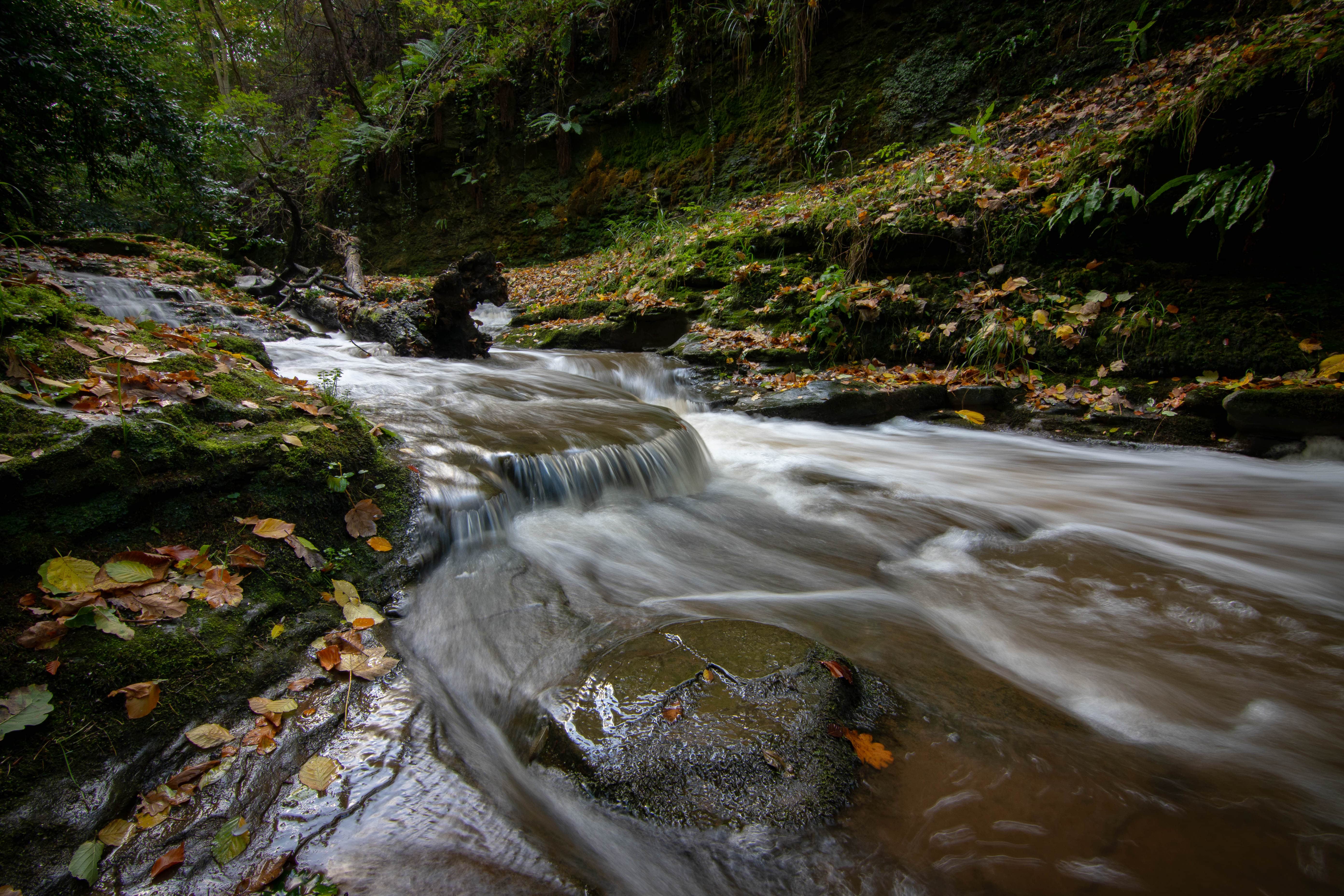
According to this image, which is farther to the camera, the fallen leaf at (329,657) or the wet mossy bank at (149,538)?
the fallen leaf at (329,657)

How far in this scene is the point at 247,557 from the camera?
83.1 inches

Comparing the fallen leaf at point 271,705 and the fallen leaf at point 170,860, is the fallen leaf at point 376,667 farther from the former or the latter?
the fallen leaf at point 170,860

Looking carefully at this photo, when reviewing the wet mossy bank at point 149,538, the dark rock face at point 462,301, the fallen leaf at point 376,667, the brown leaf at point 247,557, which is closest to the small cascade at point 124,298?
the dark rock face at point 462,301

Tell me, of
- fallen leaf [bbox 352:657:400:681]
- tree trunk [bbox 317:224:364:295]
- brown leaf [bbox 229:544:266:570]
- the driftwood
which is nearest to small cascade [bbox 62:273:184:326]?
the driftwood

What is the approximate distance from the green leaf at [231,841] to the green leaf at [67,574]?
997 mm

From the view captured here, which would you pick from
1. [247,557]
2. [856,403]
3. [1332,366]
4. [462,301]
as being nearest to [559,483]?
[247,557]

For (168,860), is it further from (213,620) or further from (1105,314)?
(1105,314)

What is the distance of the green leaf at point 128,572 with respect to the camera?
183cm

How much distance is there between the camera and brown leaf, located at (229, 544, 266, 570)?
208 centimetres

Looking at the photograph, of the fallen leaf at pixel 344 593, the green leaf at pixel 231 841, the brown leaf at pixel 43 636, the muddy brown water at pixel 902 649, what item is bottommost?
the muddy brown water at pixel 902 649

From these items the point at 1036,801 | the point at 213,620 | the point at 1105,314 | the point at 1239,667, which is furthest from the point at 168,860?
the point at 1105,314

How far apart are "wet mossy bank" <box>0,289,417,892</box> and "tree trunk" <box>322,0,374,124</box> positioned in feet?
56.2

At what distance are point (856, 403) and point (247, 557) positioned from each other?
513 centimetres

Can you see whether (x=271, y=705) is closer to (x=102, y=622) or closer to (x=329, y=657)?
(x=329, y=657)
